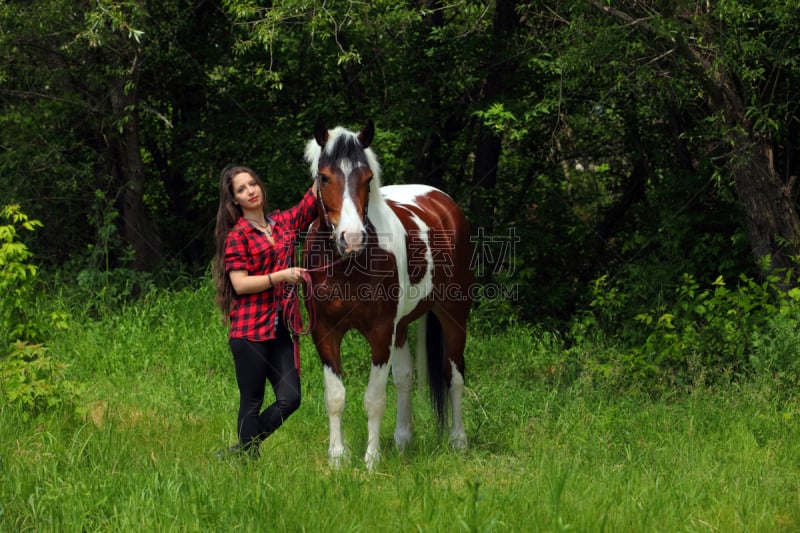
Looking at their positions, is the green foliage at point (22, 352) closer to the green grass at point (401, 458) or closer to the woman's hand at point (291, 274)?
the green grass at point (401, 458)

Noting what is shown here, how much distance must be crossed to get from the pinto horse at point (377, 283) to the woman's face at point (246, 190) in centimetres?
34

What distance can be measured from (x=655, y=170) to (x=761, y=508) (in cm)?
638

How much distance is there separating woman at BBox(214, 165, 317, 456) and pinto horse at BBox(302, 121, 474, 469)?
0.29 m

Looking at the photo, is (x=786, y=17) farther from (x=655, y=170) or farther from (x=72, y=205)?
(x=72, y=205)

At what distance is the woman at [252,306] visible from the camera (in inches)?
171

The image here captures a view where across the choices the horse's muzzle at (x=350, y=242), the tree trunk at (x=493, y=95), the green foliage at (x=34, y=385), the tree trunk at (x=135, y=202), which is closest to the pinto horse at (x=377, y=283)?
the horse's muzzle at (x=350, y=242)

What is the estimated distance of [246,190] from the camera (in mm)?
4355

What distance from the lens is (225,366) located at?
284 inches

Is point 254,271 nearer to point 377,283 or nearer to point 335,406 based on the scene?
point 377,283

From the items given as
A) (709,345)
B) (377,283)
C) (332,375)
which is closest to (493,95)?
(709,345)

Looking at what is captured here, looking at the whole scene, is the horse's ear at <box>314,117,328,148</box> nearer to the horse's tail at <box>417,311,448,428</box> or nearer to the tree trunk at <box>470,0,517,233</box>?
the horse's tail at <box>417,311,448,428</box>

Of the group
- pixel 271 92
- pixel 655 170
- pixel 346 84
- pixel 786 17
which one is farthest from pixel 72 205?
pixel 786 17

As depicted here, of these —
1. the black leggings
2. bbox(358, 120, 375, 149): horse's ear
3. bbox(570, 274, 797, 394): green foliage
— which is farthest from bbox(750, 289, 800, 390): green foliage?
the black leggings

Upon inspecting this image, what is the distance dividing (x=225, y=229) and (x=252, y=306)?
447 millimetres
